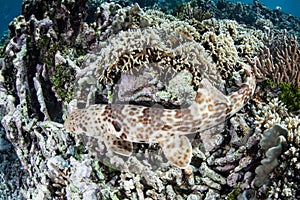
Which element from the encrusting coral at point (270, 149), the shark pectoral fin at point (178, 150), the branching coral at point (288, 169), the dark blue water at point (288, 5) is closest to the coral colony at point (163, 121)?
the shark pectoral fin at point (178, 150)

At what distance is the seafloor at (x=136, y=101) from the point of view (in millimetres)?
3896

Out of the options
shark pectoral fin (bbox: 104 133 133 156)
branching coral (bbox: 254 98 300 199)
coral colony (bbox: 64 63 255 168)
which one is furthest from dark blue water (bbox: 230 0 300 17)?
shark pectoral fin (bbox: 104 133 133 156)

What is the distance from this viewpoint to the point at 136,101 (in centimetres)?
457

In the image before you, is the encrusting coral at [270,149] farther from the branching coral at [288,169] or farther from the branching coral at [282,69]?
the branching coral at [282,69]

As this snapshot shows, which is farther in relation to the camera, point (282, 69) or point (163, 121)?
point (282, 69)

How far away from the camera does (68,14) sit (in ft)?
21.3

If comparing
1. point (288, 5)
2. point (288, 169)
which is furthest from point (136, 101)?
point (288, 5)

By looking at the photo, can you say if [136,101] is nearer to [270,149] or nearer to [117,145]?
[117,145]

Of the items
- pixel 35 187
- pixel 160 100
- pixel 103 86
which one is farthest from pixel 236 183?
pixel 35 187

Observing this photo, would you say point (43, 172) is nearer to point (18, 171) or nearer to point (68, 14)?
point (18, 171)

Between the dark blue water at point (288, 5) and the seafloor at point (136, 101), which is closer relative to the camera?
the seafloor at point (136, 101)

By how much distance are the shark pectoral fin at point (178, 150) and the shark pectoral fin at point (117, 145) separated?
1.94 ft

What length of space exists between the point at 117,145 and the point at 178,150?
3.28ft

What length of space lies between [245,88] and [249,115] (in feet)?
1.62
